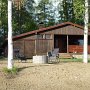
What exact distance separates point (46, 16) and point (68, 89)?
187ft

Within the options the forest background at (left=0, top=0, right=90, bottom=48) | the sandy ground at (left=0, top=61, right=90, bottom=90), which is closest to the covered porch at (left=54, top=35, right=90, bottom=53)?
the forest background at (left=0, top=0, right=90, bottom=48)

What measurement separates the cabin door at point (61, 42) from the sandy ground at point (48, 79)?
24.2 m

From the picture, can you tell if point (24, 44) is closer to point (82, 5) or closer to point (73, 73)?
point (82, 5)

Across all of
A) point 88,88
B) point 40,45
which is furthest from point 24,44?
point 88,88

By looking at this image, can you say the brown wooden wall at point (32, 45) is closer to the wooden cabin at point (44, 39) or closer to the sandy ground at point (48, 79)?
the wooden cabin at point (44, 39)

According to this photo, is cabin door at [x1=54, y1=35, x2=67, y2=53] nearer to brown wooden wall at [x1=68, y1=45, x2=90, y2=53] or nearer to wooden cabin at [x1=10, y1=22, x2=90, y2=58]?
wooden cabin at [x1=10, y1=22, x2=90, y2=58]

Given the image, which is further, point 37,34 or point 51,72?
point 37,34

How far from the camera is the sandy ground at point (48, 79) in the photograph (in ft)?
49.0

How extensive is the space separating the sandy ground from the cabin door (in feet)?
79.3

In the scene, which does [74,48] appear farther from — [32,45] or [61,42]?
[32,45]

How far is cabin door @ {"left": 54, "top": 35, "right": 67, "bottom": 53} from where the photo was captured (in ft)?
140

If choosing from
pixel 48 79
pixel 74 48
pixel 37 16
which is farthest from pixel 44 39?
pixel 37 16

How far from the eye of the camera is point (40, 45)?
3909 cm

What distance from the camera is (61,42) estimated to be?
43.3 m
